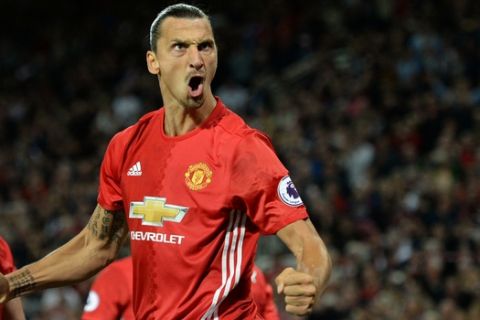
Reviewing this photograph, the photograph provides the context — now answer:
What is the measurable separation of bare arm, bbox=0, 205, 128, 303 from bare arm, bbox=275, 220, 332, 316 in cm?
109

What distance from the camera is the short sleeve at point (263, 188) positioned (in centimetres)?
425

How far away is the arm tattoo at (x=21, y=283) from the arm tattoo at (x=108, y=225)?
360mm

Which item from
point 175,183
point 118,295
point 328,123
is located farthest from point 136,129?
point 328,123

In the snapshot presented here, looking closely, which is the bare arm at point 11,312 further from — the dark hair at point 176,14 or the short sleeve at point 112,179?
the dark hair at point 176,14

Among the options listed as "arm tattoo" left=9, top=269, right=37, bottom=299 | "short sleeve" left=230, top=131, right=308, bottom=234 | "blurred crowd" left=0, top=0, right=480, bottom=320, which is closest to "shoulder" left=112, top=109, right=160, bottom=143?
"short sleeve" left=230, top=131, right=308, bottom=234

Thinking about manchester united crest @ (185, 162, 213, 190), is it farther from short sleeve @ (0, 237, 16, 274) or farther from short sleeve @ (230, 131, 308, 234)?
short sleeve @ (0, 237, 16, 274)

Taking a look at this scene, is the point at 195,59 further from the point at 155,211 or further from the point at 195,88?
the point at 155,211

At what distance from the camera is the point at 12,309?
5273mm

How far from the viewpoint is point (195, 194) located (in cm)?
451

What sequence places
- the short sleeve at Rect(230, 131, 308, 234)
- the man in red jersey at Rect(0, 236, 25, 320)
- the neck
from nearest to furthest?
the short sleeve at Rect(230, 131, 308, 234) → the neck → the man in red jersey at Rect(0, 236, 25, 320)

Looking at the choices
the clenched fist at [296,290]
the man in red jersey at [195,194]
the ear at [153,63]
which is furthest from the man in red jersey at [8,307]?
the clenched fist at [296,290]

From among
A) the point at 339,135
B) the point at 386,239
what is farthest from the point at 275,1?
the point at 386,239

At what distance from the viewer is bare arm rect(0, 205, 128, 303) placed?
4957mm

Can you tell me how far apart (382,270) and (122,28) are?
8233mm
